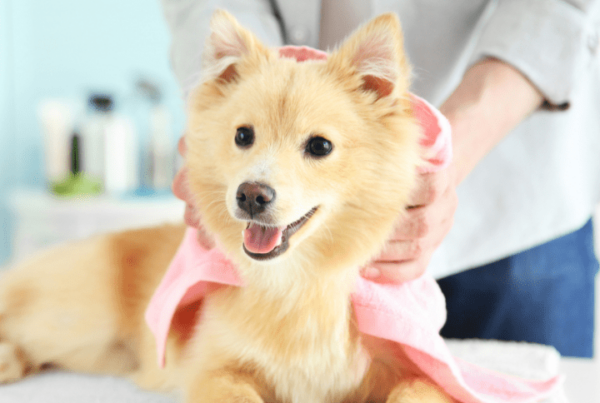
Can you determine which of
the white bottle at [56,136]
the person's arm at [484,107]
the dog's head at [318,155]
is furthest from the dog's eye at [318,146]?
the white bottle at [56,136]

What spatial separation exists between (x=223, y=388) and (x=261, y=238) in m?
0.28

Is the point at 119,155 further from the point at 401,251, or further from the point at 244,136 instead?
the point at 401,251

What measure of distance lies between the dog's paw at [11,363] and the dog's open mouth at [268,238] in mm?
680

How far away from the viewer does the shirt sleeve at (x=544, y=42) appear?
1.26 metres

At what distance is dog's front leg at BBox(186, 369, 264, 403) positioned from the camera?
922mm

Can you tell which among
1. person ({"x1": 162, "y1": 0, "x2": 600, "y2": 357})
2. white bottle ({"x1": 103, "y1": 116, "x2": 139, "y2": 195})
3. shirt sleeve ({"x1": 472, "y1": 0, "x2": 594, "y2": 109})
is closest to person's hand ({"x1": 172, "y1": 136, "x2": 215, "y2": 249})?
person ({"x1": 162, "y1": 0, "x2": 600, "y2": 357})

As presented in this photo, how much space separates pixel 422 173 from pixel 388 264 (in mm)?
192

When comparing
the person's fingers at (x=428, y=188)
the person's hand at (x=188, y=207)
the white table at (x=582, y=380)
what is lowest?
the white table at (x=582, y=380)

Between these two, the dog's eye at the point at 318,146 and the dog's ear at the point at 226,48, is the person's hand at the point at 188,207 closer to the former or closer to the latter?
the dog's ear at the point at 226,48

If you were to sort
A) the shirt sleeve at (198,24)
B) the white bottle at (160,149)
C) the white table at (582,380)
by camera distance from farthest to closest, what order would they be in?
the white bottle at (160,149), the shirt sleeve at (198,24), the white table at (582,380)

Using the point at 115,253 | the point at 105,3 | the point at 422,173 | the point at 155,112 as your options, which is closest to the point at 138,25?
the point at 105,3

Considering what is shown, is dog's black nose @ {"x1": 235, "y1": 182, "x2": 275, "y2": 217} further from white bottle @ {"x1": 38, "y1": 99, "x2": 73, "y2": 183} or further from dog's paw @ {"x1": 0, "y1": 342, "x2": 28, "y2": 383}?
white bottle @ {"x1": 38, "y1": 99, "x2": 73, "y2": 183}

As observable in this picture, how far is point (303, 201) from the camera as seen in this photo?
0.92 metres

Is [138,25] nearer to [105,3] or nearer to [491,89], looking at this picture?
[105,3]
